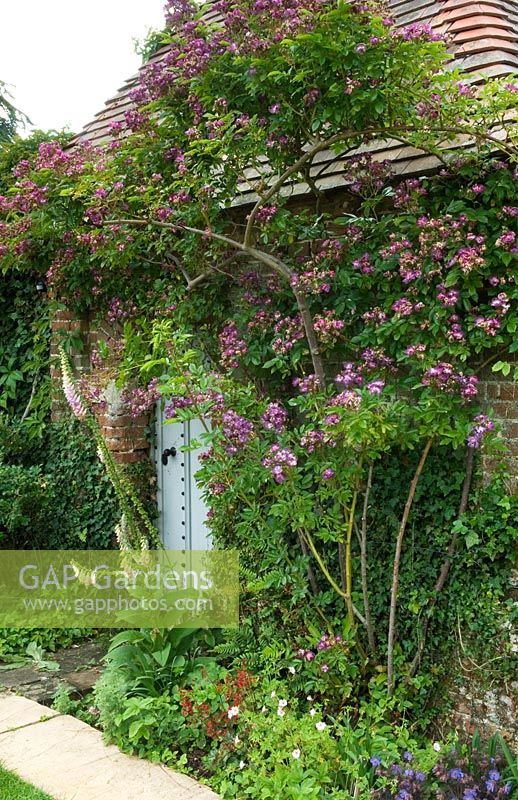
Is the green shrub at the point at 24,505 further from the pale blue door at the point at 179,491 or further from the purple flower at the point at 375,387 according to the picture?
the purple flower at the point at 375,387

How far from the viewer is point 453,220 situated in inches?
148

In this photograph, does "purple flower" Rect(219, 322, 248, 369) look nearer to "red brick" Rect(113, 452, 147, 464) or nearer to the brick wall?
the brick wall

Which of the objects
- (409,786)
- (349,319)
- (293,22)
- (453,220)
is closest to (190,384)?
(349,319)

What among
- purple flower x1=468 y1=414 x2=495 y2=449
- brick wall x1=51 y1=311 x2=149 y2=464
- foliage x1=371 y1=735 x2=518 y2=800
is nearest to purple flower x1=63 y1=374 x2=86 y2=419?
brick wall x1=51 y1=311 x2=149 y2=464

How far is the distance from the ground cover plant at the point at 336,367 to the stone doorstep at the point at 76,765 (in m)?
0.15

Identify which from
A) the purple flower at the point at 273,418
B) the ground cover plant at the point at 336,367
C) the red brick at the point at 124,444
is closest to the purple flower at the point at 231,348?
the ground cover plant at the point at 336,367

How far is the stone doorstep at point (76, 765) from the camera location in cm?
372

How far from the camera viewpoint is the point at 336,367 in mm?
4770

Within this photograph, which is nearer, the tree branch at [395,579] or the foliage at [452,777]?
the foliage at [452,777]

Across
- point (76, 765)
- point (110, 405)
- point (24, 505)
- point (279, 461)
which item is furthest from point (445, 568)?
point (24, 505)

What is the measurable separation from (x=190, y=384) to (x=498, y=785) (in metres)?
2.32

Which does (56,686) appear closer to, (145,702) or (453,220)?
(145,702)

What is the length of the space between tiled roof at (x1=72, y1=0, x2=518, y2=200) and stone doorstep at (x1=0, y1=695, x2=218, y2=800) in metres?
3.22

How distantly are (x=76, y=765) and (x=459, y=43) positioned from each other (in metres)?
4.36
